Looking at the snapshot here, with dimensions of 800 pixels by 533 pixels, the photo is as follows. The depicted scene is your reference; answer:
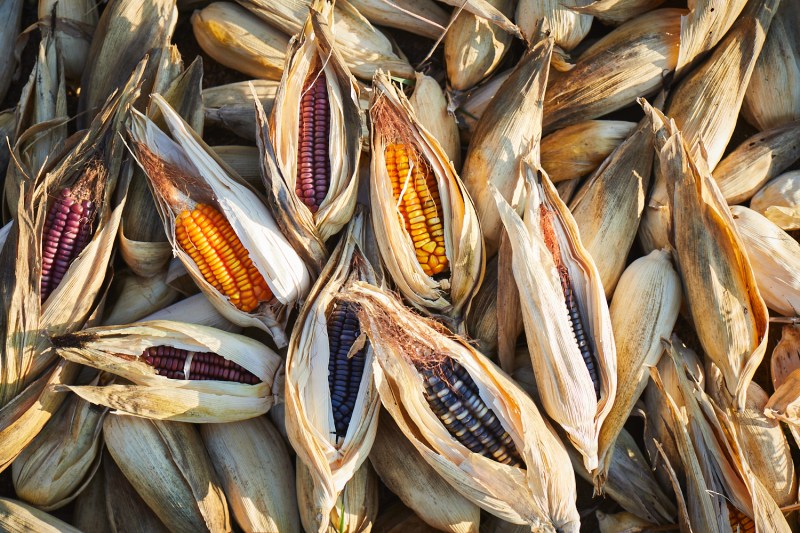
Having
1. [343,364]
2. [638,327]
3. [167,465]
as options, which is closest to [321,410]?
[343,364]

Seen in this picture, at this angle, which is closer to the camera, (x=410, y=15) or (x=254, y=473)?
(x=254, y=473)

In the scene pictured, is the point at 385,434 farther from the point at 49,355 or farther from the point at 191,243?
the point at 49,355

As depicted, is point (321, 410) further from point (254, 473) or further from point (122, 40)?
point (122, 40)

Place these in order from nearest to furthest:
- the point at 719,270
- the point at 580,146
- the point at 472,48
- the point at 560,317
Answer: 1. the point at 560,317
2. the point at 719,270
3. the point at 580,146
4. the point at 472,48

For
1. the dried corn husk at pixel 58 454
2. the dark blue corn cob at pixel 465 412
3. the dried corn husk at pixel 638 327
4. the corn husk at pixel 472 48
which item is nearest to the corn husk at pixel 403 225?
the dark blue corn cob at pixel 465 412

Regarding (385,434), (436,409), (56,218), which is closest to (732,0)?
(436,409)

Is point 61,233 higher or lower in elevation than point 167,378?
higher

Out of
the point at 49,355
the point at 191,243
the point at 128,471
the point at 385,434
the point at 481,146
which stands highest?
the point at 481,146
